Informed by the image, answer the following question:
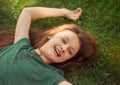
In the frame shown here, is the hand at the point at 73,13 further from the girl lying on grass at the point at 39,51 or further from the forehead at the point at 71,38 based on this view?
the forehead at the point at 71,38

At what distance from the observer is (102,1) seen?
3.73 metres

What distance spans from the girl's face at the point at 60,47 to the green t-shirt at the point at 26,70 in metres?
0.08

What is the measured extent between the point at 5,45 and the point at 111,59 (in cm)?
110

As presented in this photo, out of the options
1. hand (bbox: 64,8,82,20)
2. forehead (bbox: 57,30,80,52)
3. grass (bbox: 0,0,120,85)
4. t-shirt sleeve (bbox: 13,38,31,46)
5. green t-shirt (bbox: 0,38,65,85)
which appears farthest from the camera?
hand (bbox: 64,8,82,20)

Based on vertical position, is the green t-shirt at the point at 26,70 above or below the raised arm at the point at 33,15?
below

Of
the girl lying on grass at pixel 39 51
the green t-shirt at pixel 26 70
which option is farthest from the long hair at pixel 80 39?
the green t-shirt at pixel 26 70

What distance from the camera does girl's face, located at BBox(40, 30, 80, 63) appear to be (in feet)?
9.89

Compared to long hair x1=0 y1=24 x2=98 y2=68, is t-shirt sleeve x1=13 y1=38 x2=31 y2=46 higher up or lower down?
higher up

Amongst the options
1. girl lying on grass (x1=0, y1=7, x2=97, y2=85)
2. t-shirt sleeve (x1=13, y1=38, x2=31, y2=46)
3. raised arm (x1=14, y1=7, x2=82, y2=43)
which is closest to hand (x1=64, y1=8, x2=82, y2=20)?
raised arm (x1=14, y1=7, x2=82, y2=43)

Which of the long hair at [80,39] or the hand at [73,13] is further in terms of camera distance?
the hand at [73,13]

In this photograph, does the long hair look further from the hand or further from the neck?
the hand

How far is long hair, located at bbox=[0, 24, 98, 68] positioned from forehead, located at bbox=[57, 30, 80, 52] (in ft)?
0.24

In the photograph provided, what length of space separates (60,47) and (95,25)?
0.78 meters

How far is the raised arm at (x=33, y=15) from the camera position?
10.8ft
